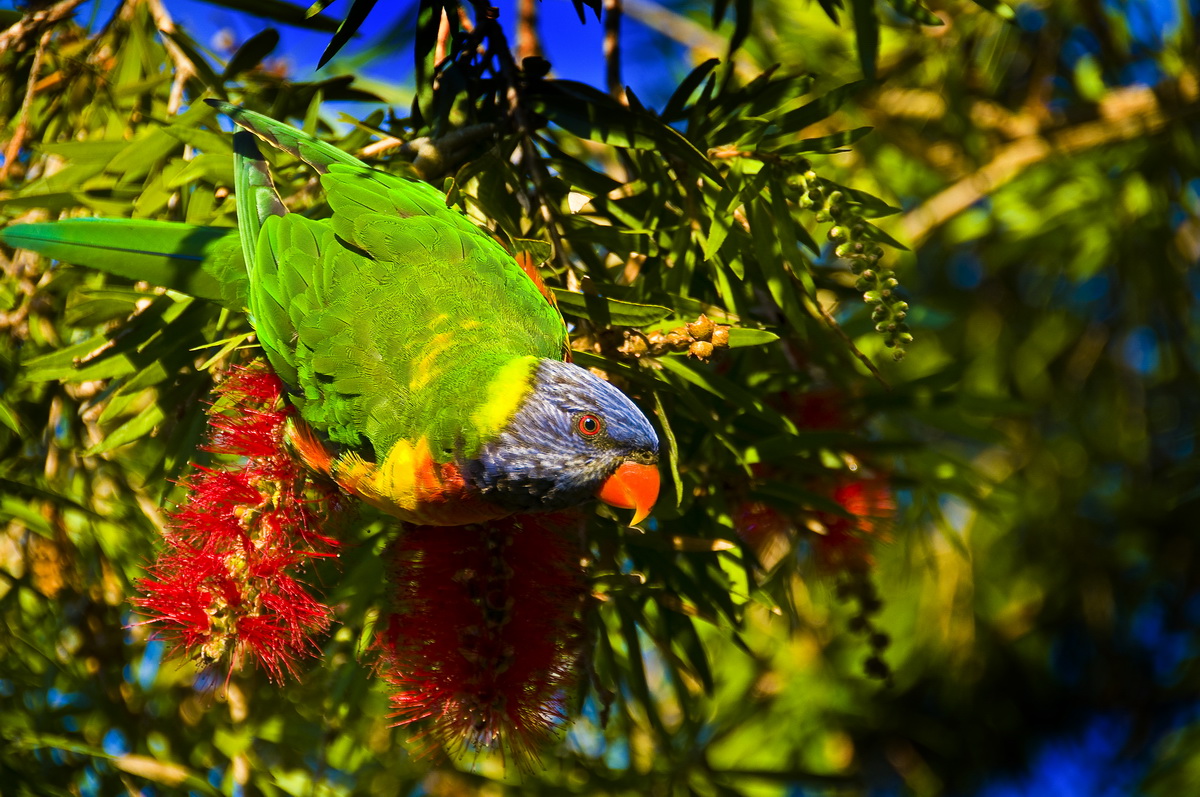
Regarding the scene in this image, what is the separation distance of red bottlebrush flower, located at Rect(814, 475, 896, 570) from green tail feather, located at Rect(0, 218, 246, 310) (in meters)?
1.20

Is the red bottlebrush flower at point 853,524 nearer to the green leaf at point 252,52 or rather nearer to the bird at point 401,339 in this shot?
the bird at point 401,339

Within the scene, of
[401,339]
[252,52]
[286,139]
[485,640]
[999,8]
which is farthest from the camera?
[252,52]

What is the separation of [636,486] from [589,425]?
0.12m

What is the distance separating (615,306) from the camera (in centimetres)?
142

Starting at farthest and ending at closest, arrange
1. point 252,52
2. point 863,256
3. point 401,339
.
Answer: point 252,52
point 401,339
point 863,256

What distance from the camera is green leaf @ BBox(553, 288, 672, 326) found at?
1.40 meters

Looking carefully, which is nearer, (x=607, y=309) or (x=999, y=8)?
(x=607, y=309)

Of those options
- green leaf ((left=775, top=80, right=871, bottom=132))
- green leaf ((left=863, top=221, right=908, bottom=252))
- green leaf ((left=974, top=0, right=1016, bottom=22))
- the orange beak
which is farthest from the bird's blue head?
green leaf ((left=974, top=0, right=1016, bottom=22))

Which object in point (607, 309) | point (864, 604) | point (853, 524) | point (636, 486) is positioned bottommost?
point (864, 604)

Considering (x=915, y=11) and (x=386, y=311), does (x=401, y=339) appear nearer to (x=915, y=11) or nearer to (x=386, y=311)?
(x=386, y=311)

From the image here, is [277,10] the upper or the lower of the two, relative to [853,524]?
upper

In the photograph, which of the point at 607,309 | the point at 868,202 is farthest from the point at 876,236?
the point at 607,309

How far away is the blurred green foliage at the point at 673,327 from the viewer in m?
1.58

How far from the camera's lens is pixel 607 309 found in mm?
1439
